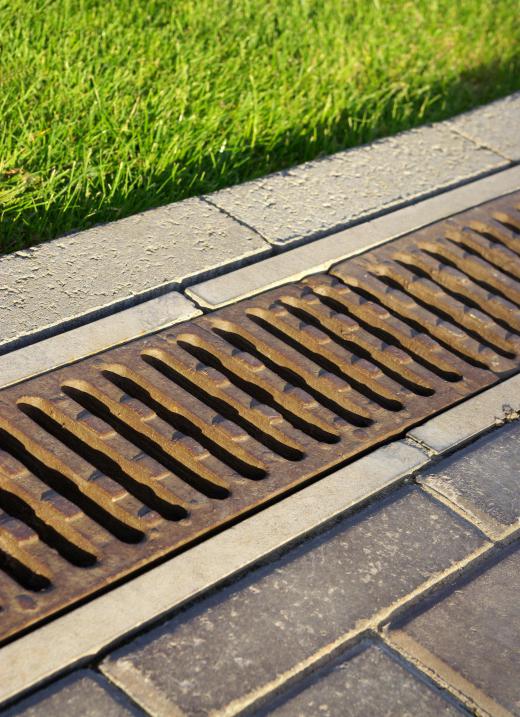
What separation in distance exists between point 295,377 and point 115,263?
1.91 feet

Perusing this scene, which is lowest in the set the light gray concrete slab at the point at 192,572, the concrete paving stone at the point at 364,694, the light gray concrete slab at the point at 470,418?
the concrete paving stone at the point at 364,694

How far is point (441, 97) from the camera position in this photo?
12.5ft

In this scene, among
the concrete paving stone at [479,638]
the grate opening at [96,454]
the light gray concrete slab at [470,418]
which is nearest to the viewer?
the concrete paving stone at [479,638]

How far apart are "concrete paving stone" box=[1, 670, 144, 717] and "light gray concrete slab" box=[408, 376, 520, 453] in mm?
928

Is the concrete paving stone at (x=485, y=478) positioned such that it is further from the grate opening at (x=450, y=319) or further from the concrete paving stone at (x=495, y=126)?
the concrete paving stone at (x=495, y=126)

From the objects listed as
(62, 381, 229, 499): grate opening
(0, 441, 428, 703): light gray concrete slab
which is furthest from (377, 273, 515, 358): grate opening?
(62, 381, 229, 499): grate opening

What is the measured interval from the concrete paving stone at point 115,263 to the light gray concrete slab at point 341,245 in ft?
0.22

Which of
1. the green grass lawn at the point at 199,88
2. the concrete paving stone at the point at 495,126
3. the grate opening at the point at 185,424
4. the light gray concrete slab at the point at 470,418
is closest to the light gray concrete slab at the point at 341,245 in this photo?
the concrete paving stone at the point at 495,126

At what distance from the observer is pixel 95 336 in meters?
2.35

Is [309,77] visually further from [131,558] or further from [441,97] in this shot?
[131,558]

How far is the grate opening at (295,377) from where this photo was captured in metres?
2.30

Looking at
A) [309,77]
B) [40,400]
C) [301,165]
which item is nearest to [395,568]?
[40,400]

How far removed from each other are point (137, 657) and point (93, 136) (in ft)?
6.04

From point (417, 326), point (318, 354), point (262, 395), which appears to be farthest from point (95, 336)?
point (417, 326)
